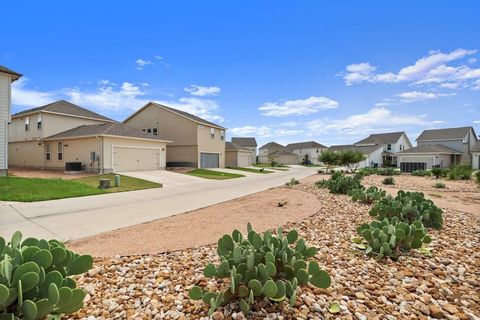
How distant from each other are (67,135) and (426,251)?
2700 cm

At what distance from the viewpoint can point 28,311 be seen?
6.58 ft

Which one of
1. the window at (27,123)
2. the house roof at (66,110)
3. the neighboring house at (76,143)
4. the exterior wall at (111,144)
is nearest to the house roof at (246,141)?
the house roof at (66,110)

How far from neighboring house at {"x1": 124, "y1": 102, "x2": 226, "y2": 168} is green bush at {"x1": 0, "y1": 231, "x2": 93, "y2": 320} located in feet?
92.9

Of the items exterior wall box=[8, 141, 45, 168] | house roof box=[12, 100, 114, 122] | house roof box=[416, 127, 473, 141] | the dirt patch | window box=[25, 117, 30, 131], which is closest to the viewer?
the dirt patch

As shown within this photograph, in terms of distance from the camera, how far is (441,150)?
37125 mm

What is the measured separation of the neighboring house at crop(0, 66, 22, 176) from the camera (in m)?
15.9

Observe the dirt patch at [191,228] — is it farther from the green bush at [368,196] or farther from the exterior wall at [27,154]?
the exterior wall at [27,154]

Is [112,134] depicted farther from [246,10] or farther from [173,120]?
[246,10]

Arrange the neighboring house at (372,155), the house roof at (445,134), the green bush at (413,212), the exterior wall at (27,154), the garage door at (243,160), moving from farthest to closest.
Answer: the neighboring house at (372,155), the house roof at (445,134), the garage door at (243,160), the exterior wall at (27,154), the green bush at (413,212)

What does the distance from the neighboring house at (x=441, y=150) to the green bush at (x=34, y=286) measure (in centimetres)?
4073

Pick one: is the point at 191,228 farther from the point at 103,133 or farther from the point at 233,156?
the point at 233,156

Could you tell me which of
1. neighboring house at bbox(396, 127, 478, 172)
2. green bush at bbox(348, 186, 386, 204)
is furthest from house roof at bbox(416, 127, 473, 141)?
green bush at bbox(348, 186, 386, 204)

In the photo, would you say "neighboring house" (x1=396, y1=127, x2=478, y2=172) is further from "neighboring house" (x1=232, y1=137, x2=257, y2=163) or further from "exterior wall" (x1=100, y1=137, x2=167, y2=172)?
"neighboring house" (x1=232, y1=137, x2=257, y2=163)

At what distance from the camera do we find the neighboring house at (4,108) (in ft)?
52.1
